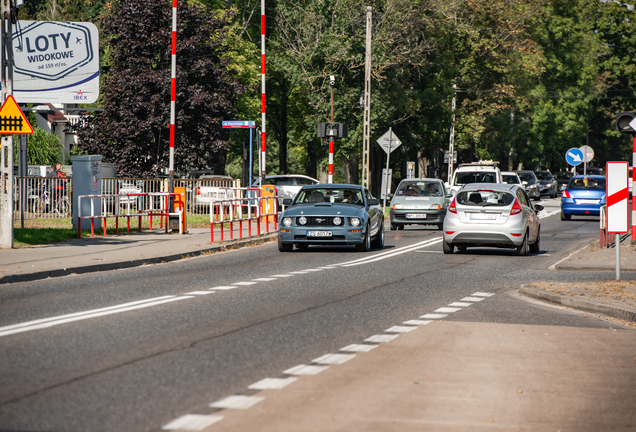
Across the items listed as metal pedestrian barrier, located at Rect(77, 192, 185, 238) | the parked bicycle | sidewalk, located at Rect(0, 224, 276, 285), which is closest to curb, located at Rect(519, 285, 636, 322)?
sidewalk, located at Rect(0, 224, 276, 285)

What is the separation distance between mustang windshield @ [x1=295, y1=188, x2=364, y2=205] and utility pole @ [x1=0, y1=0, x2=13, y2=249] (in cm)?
616

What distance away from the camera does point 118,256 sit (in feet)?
58.1

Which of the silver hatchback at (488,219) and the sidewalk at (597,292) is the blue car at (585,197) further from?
the sidewalk at (597,292)

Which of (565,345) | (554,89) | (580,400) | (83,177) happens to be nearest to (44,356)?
(580,400)

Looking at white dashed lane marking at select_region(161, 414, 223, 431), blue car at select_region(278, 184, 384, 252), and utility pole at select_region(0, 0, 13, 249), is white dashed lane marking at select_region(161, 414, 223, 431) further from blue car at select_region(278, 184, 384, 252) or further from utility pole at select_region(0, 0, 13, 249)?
utility pole at select_region(0, 0, 13, 249)

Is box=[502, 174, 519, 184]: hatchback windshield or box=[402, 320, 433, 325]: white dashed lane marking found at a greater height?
box=[502, 174, 519, 184]: hatchback windshield

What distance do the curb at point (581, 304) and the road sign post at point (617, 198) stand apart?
2139 millimetres

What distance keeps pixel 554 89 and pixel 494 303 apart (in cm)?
6729

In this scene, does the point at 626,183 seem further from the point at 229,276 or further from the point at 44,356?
the point at 44,356

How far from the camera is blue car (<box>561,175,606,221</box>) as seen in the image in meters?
35.6

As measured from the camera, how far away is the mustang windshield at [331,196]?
67.3 feet

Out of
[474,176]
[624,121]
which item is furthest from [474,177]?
[624,121]

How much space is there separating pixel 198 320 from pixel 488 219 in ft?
35.1

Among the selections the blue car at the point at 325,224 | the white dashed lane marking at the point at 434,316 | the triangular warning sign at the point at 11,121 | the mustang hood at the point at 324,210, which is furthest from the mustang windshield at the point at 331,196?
the white dashed lane marking at the point at 434,316
